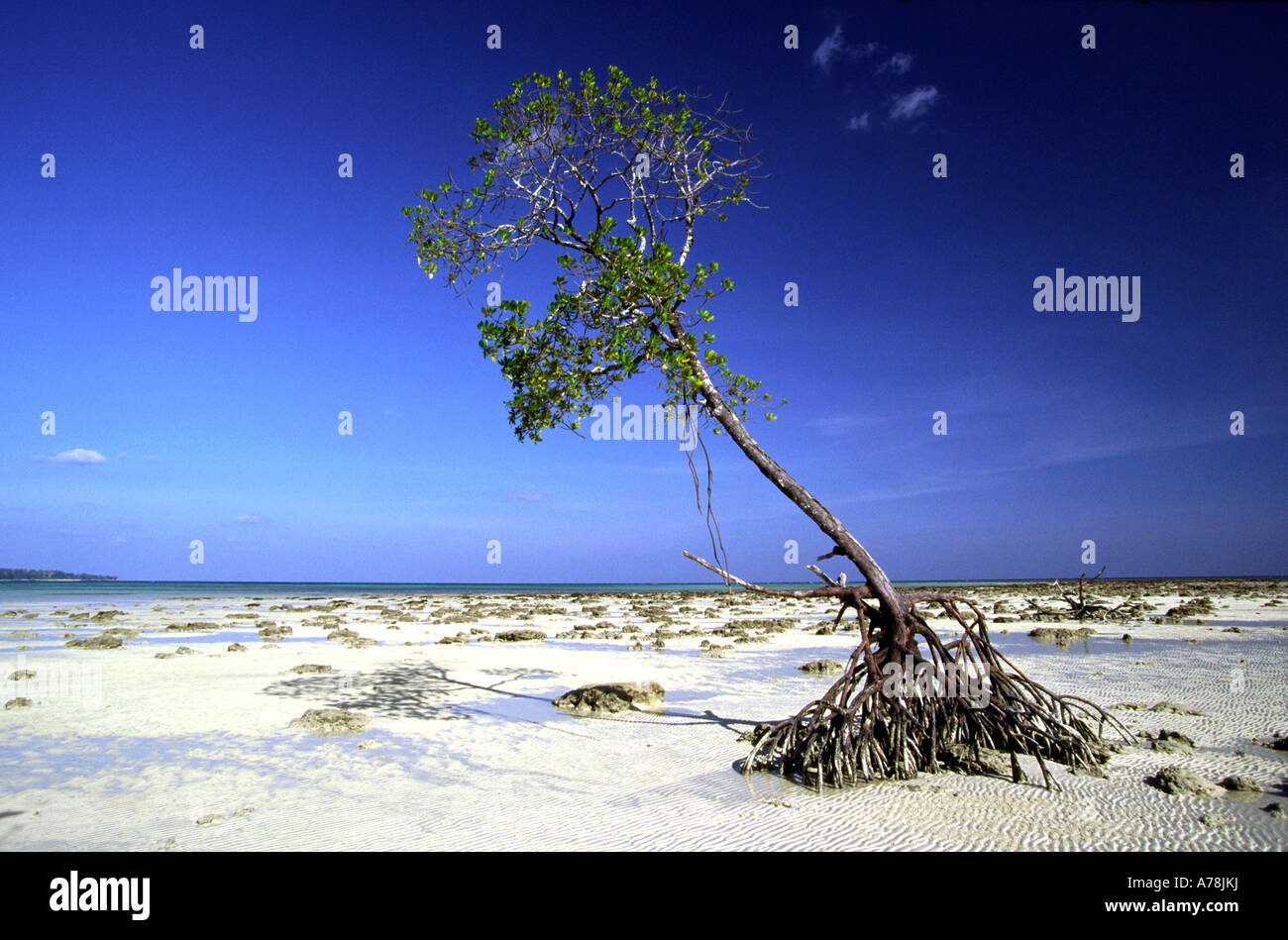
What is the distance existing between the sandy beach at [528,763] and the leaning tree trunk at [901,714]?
31 centimetres

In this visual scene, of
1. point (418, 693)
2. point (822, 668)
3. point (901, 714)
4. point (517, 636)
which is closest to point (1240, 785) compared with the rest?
point (901, 714)

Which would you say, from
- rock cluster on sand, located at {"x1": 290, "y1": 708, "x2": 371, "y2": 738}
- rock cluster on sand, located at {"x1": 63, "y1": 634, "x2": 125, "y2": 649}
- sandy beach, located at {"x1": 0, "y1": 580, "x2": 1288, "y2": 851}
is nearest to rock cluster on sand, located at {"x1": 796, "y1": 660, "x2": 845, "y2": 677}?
sandy beach, located at {"x1": 0, "y1": 580, "x2": 1288, "y2": 851}

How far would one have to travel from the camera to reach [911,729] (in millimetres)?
7125

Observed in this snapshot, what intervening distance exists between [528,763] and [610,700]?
290 cm

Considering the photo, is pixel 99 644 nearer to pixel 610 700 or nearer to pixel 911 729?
pixel 610 700

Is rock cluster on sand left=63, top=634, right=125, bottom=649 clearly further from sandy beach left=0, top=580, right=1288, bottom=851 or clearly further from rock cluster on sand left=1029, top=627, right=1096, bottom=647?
rock cluster on sand left=1029, top=627, right=1096, bottom=647

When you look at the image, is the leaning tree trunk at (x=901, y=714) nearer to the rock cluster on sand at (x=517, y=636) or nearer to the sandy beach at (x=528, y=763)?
the sandy beach at (x=528, y=763)

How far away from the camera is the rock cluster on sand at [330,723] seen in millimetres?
8891

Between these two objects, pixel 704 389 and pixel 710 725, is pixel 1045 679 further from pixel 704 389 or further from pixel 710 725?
pixel 704 389

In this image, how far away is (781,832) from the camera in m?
5.40

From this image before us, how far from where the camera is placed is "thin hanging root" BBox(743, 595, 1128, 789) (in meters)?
6.87

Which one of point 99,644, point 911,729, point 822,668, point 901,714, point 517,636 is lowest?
point 517,636

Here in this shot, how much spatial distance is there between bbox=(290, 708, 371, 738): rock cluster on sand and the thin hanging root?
5.70 m

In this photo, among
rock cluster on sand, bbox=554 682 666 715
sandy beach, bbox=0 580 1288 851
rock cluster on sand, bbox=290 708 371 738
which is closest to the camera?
sandy beach, bbox=0 580 1288 851
